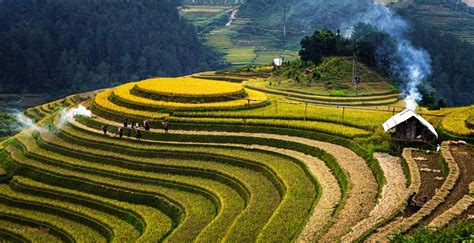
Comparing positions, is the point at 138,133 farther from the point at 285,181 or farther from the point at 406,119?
the point at 406,119

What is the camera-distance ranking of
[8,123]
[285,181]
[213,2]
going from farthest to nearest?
[213,2]
[8,123]
[285,181]

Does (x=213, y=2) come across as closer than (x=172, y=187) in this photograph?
No

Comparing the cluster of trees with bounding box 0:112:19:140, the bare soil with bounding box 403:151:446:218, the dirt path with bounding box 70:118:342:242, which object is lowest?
the cluster of trees with bounding box 0:112:19:140

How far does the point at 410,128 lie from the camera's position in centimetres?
2052

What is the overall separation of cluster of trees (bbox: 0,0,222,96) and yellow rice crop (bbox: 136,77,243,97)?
52.0 m

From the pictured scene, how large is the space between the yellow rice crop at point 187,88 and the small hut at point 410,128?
1131cm

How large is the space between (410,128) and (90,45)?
7858cm

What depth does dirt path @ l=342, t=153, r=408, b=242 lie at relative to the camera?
13.0 metres

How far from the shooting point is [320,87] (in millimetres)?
43844

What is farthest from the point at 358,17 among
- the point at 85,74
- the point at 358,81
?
the point at 358,81

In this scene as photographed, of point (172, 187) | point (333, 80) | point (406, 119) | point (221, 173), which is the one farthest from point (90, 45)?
point (406, 119)

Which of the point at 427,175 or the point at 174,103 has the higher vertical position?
the point at 174,103

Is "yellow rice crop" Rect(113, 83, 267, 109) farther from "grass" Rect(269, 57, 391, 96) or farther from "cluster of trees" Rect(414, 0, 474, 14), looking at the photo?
"cluster of trees" Rect(414, 0, 474, 14)

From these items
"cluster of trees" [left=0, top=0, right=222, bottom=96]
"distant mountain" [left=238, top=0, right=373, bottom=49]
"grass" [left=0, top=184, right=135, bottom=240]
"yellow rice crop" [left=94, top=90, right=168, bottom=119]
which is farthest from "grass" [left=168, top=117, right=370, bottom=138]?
"distant mountain" [left=238, top=0, right=373, bottom=49]
